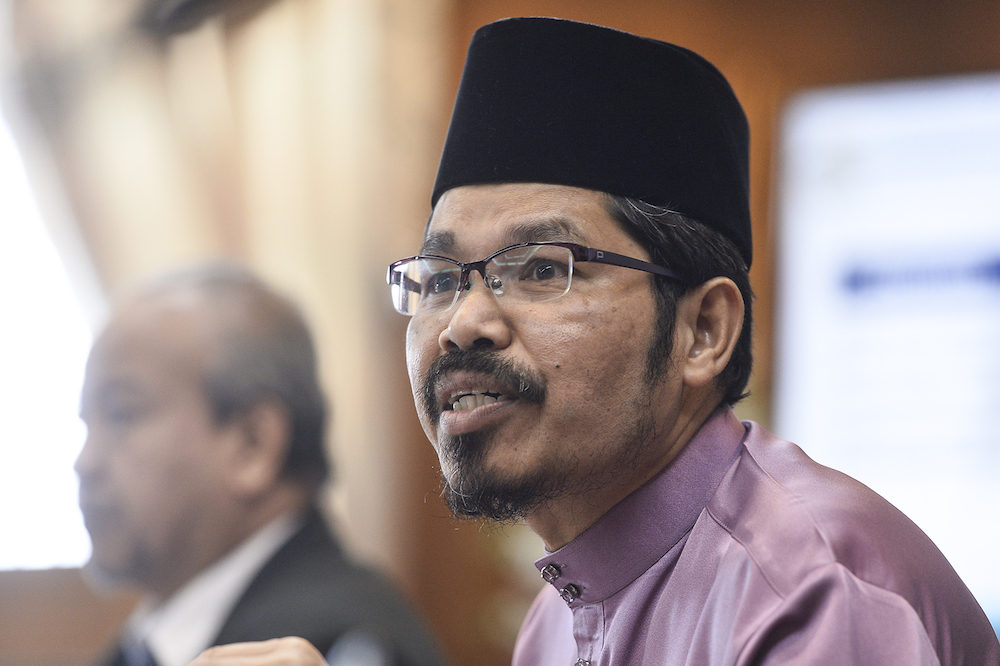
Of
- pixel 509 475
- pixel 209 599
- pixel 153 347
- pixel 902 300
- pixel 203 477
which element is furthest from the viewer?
pixel 902 300

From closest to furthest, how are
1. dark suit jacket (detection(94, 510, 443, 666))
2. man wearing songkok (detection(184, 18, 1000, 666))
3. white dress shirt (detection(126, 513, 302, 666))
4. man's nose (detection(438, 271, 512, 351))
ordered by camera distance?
man wearing songkok (detection(184, 18, 1000, 666))
man's nose (detection(438, 271, 512, 351))
dark suit jacket (detection(94, 510, 443, 666))
white dress shirt (detection(126, 513, 302, 666))

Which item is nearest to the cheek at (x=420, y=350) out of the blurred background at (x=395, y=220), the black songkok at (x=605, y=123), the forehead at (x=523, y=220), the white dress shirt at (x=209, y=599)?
the forehead at (x=523, y=220)

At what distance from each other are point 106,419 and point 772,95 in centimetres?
224

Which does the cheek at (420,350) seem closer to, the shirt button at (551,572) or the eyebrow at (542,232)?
the eyebrow at (542,232)

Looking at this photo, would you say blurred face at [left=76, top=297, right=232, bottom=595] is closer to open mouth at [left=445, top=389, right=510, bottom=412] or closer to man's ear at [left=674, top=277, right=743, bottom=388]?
open mouth at [left=445, top=389, right=510, bottom=412]

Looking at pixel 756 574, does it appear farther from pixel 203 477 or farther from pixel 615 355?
pixel 203 477

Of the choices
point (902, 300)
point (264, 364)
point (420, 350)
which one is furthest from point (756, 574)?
point (902, 300)

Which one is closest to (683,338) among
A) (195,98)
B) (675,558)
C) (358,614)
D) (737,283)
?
(737,283)

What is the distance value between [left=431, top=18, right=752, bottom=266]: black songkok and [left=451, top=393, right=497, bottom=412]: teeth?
0.32 m

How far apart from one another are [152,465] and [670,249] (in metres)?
1.70

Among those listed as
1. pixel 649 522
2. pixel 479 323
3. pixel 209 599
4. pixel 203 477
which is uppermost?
pixel 479 323

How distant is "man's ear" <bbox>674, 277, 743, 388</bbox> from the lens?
1261 millimetres

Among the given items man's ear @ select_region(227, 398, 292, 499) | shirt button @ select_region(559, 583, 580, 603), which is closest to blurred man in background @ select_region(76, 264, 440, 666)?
man's ear @ select_region(227, 398, 292, 499)

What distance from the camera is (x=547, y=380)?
1.17 m
